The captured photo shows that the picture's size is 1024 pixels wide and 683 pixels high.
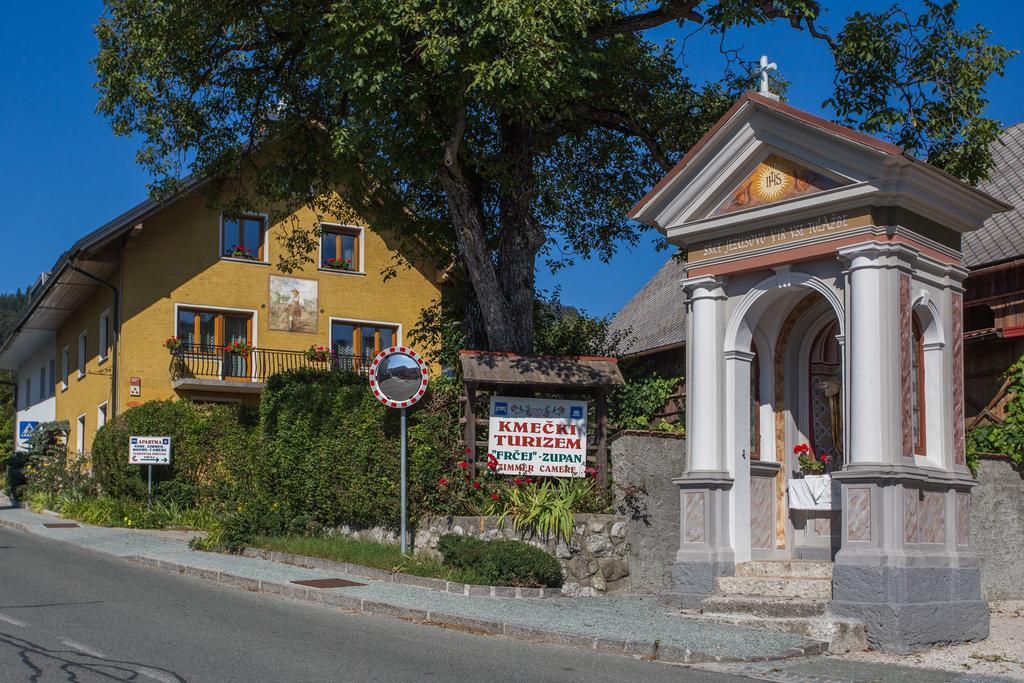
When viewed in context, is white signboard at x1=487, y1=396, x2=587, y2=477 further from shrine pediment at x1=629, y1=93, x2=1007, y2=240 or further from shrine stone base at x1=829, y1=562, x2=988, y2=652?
shrine stone base at x1=829, y1=562, x2=988, y2=652

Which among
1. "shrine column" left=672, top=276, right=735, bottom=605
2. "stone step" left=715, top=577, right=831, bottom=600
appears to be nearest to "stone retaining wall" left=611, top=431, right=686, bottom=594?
A: "shrine column" left=672, top=276, right=735, bottom=605

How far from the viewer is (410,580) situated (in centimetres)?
1360

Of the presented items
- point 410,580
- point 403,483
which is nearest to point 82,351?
point 403,483

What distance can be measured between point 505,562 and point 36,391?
35250 millimetres

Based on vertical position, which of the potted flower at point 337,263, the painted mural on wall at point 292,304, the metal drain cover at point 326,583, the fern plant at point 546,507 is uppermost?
the potted flower at point 337,263

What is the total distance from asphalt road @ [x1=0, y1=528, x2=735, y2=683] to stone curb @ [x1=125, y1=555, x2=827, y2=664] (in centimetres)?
19

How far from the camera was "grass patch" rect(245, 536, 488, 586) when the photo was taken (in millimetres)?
13482

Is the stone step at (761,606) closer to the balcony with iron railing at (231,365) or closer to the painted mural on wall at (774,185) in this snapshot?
the painted mural on wall at (774,185)

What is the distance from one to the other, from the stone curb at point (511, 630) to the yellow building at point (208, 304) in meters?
17.2

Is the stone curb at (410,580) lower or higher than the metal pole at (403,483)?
lower

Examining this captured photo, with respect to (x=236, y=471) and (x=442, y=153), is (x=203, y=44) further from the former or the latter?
(x=236, y=471)

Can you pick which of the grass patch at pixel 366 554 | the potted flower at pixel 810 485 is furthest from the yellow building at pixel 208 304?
the potted flower at pixel 810 485

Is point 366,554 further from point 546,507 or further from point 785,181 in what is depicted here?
point 785,181

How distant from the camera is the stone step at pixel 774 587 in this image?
1190cm
